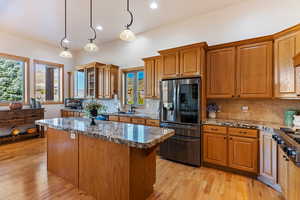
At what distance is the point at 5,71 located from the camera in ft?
15.2

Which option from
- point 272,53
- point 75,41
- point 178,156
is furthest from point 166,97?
A: point 75,41

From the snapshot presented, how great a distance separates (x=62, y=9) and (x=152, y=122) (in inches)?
131

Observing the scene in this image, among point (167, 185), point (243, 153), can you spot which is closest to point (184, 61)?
point (243, 153)

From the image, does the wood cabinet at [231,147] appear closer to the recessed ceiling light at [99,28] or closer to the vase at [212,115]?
the vase at [212,115]

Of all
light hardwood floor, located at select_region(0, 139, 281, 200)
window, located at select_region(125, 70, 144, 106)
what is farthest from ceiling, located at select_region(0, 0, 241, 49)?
light hardwood floor, located at select_region(0, 139, 281, 200)

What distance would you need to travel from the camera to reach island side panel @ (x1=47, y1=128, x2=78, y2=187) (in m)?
2.27

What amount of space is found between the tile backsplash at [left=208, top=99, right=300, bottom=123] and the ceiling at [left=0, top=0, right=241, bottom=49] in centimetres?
214

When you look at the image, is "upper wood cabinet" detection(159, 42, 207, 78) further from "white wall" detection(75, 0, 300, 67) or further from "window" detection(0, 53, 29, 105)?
"window" detection(0, 53, 29, 105)

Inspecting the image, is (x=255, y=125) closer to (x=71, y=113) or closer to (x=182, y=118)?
(x=182, y=118)

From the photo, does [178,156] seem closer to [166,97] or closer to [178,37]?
[166,97]

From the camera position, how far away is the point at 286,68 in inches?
92.7

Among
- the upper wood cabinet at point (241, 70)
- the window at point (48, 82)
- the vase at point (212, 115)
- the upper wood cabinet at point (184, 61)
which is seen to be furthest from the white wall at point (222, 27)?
the window at point (48, 82)

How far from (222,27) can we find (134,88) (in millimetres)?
2906

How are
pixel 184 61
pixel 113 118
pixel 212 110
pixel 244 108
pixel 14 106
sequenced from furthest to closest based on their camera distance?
pixel 14 106 < pixel 113 118 < pixel 212 110 < pixel 184 61 < pixel 244 108
